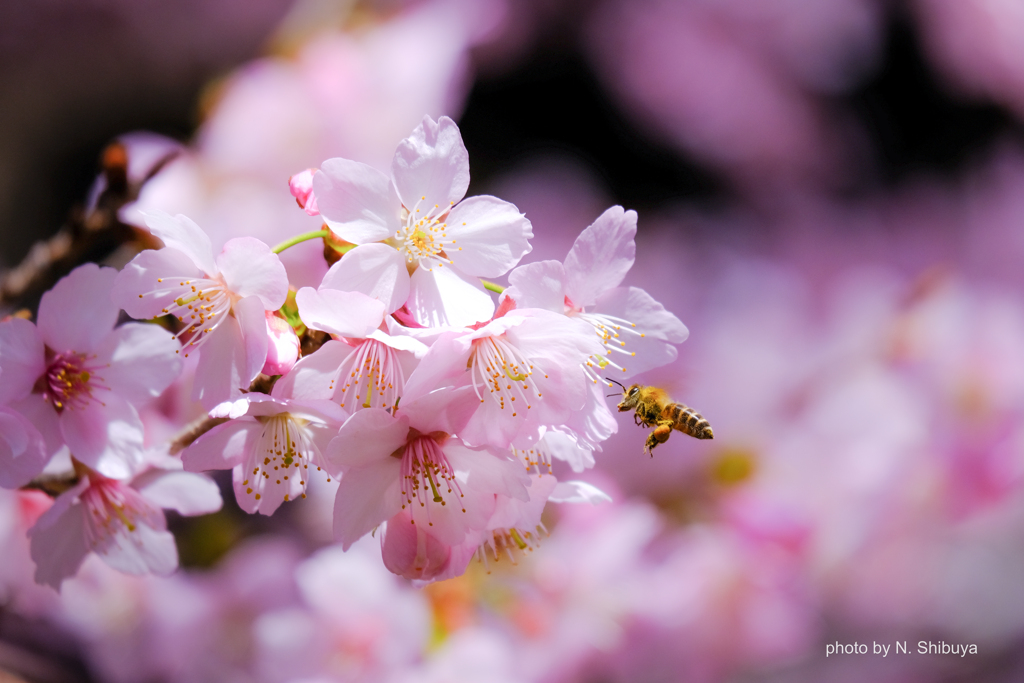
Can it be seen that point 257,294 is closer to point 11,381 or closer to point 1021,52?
point 11,381

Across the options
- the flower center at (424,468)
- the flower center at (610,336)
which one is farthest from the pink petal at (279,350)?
the flower center at (610,336)

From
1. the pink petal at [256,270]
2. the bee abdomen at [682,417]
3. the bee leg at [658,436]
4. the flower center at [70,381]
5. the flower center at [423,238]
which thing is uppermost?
the flower center at [423,238]

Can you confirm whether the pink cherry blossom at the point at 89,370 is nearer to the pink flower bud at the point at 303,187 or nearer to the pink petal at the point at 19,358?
the pink petal at the point at 19,358

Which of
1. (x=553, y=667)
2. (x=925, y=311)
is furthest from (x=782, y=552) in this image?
(x=925, y=311)

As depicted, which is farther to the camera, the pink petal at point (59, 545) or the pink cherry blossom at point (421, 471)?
the pink petal at point (59, 545)

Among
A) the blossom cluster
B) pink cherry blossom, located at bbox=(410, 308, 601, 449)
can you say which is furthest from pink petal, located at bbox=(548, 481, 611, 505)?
pink cherry blossom, located at bbox=(410, 308, 601, 449)

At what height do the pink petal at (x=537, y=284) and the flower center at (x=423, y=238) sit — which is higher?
the flower center at (x=423, y=238)

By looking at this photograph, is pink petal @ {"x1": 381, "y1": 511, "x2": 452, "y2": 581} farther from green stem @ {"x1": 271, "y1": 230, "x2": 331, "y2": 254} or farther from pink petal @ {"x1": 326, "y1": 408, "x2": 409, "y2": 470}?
green stem @ {"x1": 271, "y1": 230, "x2": 331, "y2": 254}
